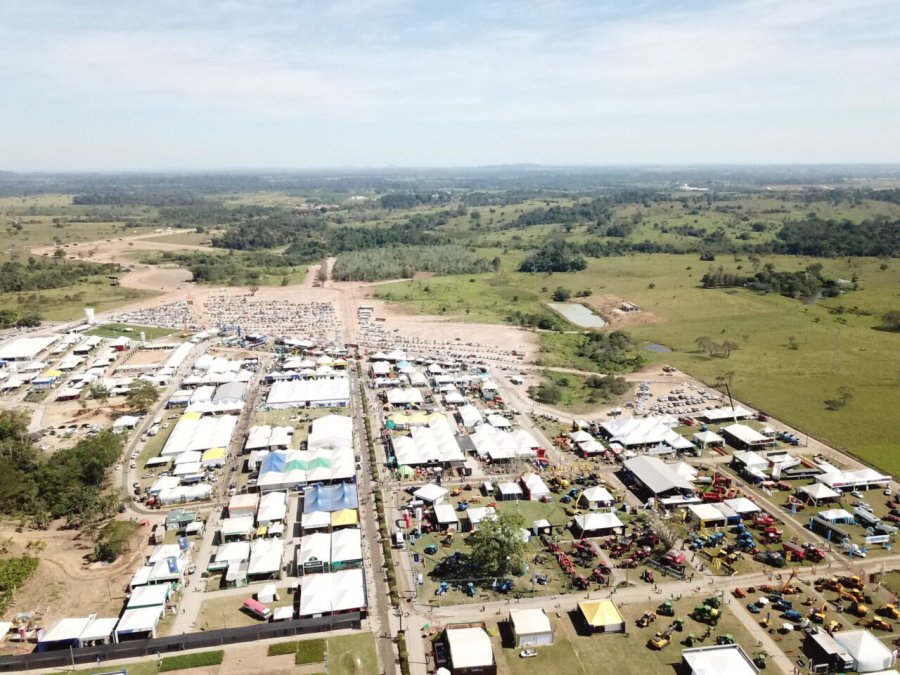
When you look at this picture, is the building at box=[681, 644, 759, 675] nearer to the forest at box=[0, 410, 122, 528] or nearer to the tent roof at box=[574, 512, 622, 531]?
the tent roof at box=[574, 512, 622, 531]

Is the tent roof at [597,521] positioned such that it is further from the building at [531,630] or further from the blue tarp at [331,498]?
the blue tarp at [331,498]

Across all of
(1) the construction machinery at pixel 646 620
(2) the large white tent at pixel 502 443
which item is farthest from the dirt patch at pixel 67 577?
(1) the construction machinery at pixel 646 620

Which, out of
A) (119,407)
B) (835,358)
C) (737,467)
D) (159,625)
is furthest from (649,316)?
(159,625)

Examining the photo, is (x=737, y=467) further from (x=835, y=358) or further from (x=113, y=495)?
(x=113, y=495)

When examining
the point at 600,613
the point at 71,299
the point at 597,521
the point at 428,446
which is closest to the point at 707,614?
the point at 600,613

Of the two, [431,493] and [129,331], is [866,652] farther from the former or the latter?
[129,331]

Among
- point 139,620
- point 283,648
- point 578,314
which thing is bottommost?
point 283,648
